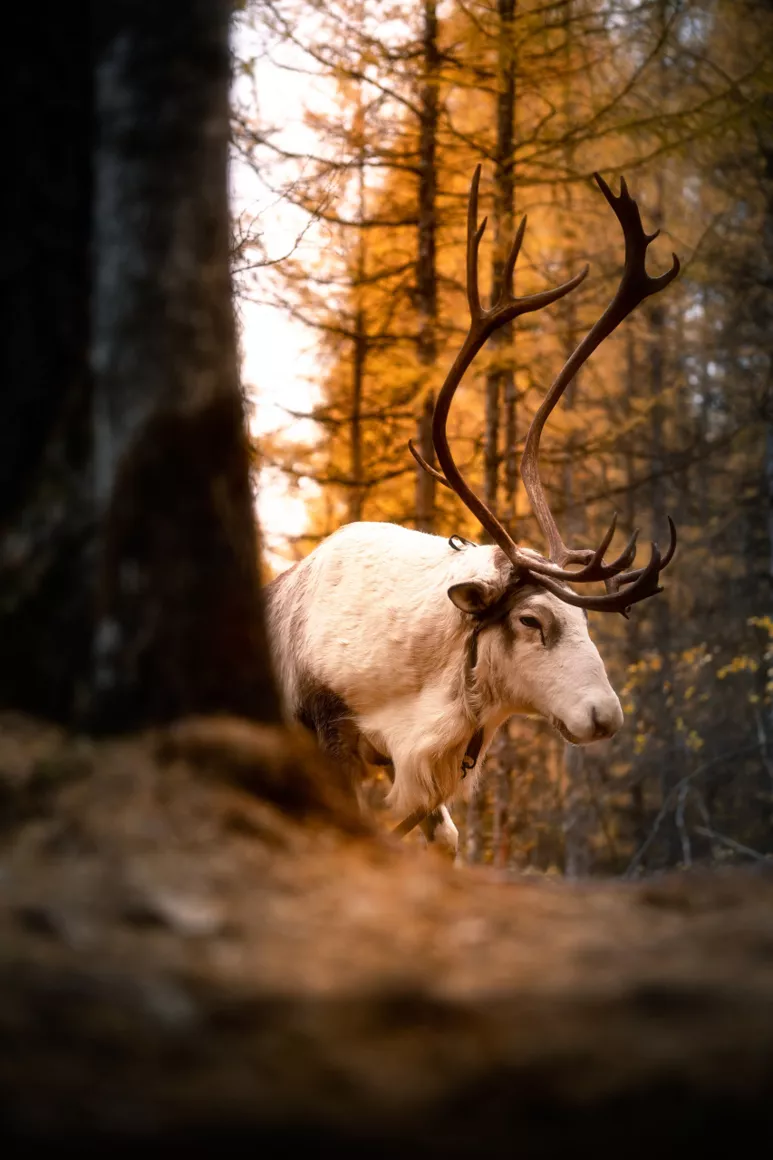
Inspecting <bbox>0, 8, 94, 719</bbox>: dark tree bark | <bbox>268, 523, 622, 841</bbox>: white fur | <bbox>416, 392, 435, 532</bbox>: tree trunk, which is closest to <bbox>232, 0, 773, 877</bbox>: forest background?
<bbox>416, 392, 435, 532</bbox>: tree trunk

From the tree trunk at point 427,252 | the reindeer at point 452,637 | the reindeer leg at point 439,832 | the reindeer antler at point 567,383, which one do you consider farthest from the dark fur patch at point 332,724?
the tree trunk at point 427,252

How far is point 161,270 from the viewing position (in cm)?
199

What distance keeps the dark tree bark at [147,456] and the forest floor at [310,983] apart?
0.48ft

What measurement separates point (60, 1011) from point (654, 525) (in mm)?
14011

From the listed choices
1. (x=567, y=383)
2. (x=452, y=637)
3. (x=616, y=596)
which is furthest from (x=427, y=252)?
(x=616, y=596)

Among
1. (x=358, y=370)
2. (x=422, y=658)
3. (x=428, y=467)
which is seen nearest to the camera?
(x=422, y=658)

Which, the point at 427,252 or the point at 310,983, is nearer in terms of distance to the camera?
the point at 310,983

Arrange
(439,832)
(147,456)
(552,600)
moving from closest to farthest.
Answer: (147,456), (552,600), (439,832)

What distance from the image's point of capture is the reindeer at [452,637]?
4.45m

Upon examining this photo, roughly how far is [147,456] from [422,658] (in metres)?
2.99

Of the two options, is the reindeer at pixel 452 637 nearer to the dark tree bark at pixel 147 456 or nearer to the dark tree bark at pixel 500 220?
the dark tree bark at pixel 147 456

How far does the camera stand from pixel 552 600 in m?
4.56

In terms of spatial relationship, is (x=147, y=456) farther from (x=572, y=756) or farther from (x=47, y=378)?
(x=572, y=756)

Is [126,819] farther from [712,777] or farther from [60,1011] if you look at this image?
[712,777]
